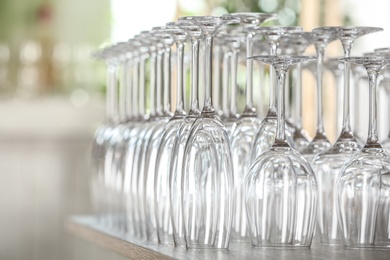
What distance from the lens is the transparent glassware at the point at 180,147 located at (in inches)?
58.7

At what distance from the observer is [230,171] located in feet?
4.82

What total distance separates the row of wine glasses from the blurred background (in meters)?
1.83

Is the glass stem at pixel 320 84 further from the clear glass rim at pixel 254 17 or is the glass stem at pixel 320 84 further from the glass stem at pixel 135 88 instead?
the glass stem at pixel 135 88

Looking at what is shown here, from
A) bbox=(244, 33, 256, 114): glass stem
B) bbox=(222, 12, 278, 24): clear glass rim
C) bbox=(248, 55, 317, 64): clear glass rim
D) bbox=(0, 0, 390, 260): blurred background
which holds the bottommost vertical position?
bbox=(0, 0, 390, 260): blurred background

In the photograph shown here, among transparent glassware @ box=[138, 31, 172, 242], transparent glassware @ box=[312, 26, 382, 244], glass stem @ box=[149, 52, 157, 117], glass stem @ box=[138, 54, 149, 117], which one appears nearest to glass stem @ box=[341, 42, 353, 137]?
transparent glassware @ box=[312, 26, 382, 244]

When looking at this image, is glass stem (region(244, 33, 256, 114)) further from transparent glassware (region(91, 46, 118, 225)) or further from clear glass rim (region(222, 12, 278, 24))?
transparent glassware (region(91, 46, 118, 225))

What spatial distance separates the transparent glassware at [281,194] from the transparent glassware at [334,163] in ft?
0.30

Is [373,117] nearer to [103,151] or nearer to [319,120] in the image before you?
[319,120]

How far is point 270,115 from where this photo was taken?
5.04 feet

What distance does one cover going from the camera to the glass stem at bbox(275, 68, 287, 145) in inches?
56.9

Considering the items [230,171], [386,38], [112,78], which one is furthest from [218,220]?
[386,38]

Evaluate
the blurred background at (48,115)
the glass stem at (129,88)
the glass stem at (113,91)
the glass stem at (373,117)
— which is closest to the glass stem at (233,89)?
the glass stem at (373,117)

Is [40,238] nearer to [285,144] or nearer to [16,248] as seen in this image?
[16,248]

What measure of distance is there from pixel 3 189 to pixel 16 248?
0.68 ft
